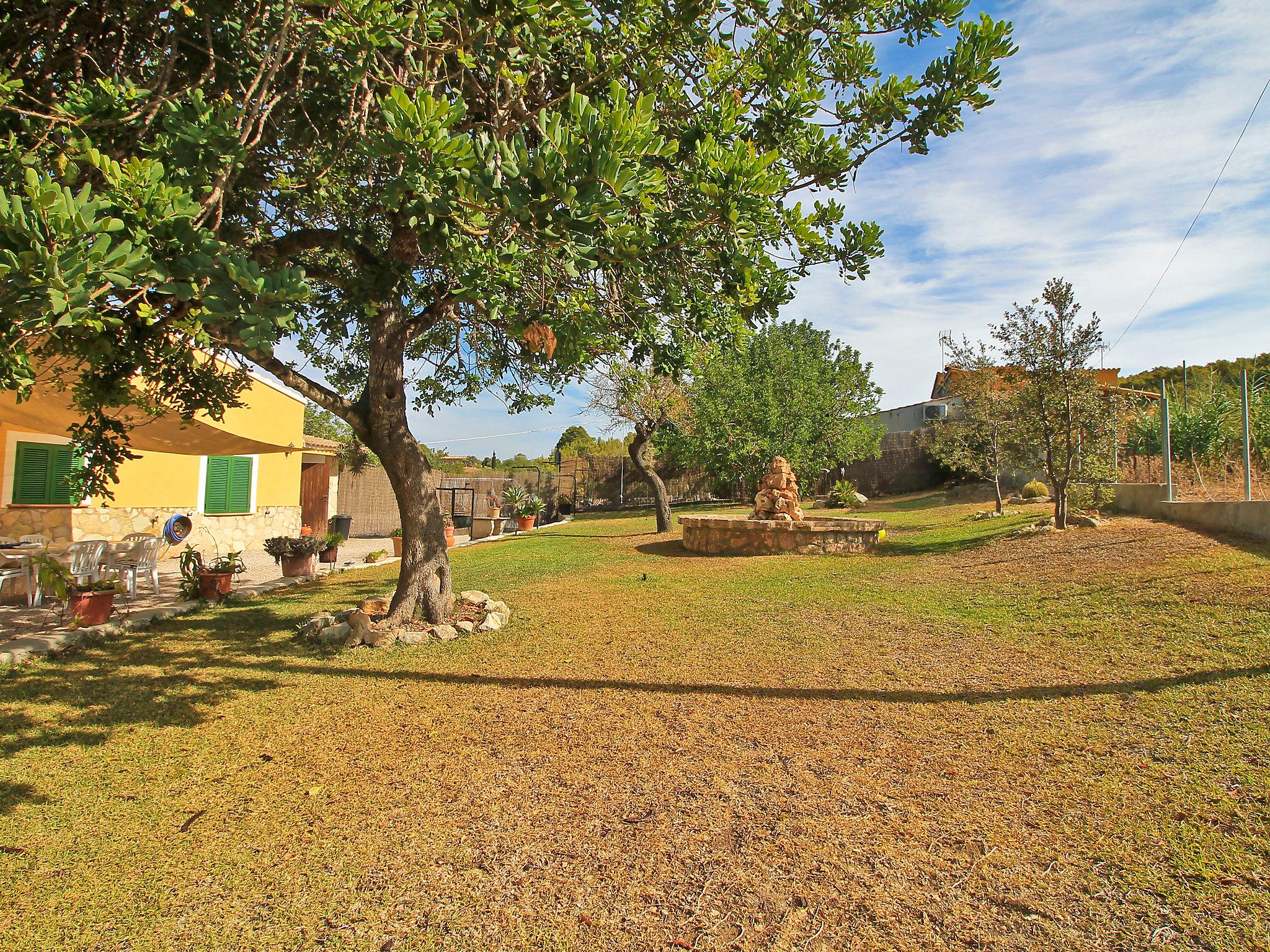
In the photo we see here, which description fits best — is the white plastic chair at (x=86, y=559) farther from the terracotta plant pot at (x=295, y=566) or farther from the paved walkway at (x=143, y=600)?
the terracotta plant pot at (x=295, y=566)

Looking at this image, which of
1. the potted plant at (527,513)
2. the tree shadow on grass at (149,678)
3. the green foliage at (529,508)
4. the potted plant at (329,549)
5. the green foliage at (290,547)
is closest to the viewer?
the tree shadow on grass at (149,678)

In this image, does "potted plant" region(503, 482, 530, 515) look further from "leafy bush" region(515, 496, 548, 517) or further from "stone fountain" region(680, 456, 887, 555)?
"stone fountain" region(680, 456, 887, 555)

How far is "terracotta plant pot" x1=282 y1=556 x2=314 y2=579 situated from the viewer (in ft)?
36.7

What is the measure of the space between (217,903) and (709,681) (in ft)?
11.3

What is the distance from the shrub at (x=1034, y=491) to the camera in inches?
706

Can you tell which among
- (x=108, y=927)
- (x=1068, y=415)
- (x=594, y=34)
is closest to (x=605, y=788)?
(x=108, y=927)

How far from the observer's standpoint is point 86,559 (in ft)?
26.7

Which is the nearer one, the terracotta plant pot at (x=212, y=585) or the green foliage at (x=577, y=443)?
the terracotta plant pot at (x=212, y=585)

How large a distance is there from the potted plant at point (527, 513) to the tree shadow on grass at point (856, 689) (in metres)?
13.8

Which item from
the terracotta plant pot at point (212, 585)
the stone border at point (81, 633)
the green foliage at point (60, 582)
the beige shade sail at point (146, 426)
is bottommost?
the stone border at point (81, 633)

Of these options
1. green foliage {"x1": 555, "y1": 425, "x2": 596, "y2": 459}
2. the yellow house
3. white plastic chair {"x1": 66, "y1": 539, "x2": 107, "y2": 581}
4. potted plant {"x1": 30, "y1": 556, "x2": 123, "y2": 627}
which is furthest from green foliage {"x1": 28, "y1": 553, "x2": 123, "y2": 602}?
green foliage {"x1": 555, "y1": 425, "x2": 596, "y2": 459}

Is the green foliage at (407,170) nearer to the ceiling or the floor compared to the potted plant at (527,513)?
nearer to the ceiling

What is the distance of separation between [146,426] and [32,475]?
3255 mm

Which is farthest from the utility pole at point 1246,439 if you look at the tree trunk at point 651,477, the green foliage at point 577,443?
the green foliage at point 577,443
